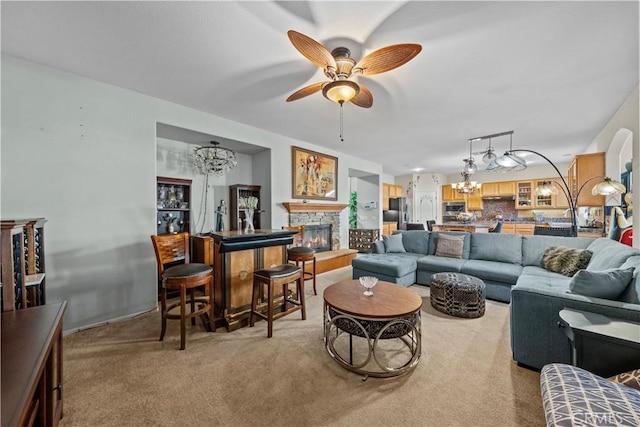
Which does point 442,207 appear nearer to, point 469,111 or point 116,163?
point 469,111

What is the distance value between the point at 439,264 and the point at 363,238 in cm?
304

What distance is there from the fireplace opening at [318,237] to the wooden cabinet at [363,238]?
53.0 inches

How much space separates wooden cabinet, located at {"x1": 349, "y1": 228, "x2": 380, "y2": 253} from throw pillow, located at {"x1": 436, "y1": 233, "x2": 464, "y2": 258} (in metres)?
2.49

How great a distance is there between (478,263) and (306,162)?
133 inches

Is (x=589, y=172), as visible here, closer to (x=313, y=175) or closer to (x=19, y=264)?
(x=313, y=175)

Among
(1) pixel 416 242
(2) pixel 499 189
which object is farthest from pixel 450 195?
(1) pixel 416 242

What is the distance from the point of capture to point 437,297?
2.98 m

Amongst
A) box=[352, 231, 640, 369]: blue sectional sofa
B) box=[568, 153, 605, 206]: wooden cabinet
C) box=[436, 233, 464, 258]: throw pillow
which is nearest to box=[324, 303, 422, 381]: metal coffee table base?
box=[352, 231, 640, 369]: blue sectional sofa

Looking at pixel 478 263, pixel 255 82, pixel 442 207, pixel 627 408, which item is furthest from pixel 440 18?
pixel 442 207

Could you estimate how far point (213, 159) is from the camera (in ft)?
12.0

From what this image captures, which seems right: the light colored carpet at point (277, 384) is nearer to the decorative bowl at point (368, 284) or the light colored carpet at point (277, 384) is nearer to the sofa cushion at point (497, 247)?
the decorative bowl at point (368, 284)

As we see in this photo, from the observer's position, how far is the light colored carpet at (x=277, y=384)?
4.84ft

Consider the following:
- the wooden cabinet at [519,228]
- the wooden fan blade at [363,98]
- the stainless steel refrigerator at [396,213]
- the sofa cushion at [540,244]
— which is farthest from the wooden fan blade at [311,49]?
the wooden cabinet at [519,228]

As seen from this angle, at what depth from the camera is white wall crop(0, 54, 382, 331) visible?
7.53 ft
